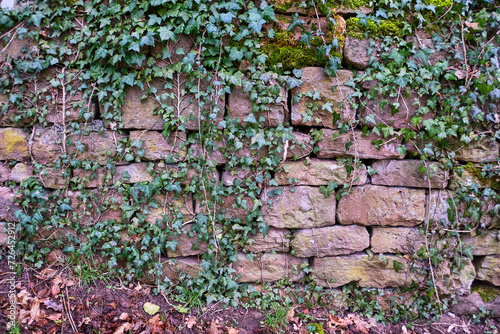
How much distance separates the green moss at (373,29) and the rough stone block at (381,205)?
1.26m

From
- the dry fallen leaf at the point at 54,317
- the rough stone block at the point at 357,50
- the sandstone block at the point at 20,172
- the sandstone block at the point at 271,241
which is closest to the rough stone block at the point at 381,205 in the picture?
the sandstone block at the point at 271,241

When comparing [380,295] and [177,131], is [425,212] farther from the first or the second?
[177,131]

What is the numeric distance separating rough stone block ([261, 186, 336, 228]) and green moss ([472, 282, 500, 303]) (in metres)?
1.55

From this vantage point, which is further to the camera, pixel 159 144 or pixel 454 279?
pixel 454 279

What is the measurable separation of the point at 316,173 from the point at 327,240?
60 cm

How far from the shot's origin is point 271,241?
2.69 metres

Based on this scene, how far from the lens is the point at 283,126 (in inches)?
101

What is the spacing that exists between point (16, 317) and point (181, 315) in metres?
1.18

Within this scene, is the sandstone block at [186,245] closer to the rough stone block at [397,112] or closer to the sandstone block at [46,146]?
the sandstone block at [46,146]

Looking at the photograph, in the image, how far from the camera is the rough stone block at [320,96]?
8.24 feet

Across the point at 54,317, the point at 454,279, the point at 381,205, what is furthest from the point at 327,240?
the point at 54,317

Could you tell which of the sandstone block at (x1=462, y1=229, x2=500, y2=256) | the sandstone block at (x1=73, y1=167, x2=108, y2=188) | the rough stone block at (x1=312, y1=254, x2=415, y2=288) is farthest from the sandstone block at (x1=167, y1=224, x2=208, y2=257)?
the sandstone block at (x1=462, y1=229, x2=500, y2=256)

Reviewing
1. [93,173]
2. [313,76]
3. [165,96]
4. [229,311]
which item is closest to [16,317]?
[93,173]

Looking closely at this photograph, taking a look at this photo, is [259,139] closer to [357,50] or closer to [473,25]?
[357,50]
